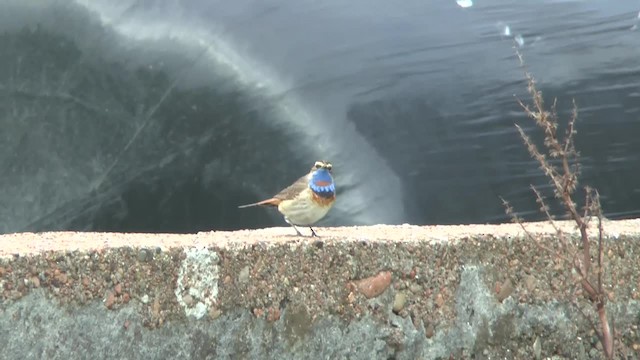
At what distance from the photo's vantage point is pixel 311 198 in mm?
3209

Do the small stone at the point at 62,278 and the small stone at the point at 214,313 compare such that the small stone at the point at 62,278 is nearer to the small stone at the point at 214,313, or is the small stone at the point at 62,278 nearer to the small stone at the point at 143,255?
the small stone at the point at 143,255

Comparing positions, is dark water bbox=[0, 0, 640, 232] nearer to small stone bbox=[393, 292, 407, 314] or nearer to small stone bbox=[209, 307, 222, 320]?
small stone bbox=[393, 292, 407, 314]

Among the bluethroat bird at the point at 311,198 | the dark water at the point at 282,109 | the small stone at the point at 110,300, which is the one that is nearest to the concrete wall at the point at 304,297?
the small stone at the point at 110,300

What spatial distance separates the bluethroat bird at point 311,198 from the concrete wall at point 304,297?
0.27 metres

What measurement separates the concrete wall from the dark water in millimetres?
1186

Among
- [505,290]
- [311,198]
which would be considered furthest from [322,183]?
[505,290]

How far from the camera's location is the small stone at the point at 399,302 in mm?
2836

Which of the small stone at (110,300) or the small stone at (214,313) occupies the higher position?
the small stone at (110,300)

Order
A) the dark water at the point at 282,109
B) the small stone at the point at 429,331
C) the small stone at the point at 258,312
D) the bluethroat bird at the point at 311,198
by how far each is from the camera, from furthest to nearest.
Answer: the dark water at the point at 282,109
the bluethroat bird at the point at 311,198
the small stone at the point at 429,331
the small stone at the point at 258,312

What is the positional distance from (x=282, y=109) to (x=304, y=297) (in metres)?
1.61

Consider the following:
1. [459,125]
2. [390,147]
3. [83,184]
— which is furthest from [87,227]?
[459,125]

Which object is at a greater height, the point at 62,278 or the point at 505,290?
the point at 62,278

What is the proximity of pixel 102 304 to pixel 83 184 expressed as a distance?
1.68m

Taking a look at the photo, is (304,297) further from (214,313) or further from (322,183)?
(322,183)
